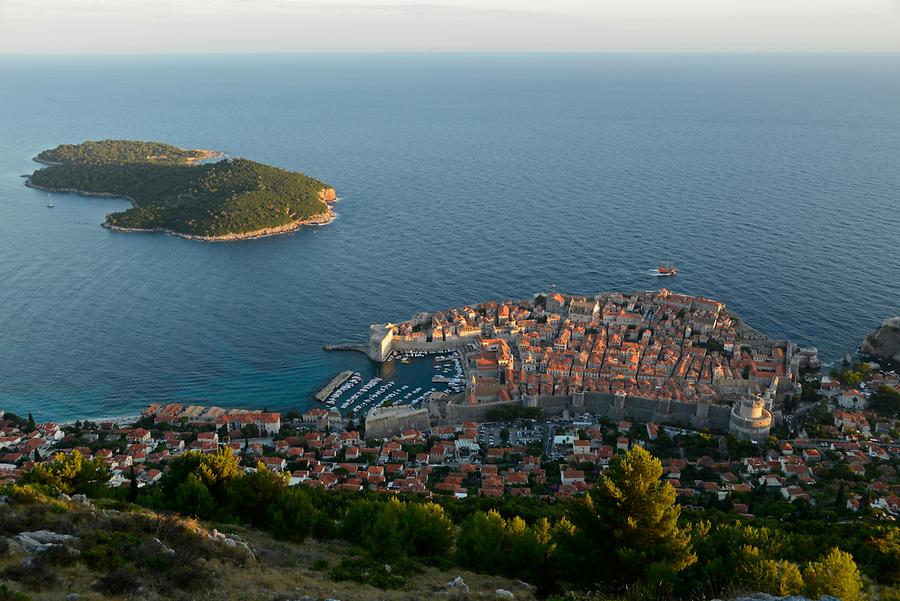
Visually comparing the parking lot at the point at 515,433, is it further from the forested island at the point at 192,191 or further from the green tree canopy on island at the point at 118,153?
the green tree canopy on island at the point at 118,153

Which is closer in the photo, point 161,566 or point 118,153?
point 161,566

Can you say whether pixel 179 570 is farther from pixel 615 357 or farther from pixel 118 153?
pixel 118 153

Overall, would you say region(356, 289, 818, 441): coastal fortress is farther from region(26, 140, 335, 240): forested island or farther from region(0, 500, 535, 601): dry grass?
region(26, 140, 335, 240): forested island

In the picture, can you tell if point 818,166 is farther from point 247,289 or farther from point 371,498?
point 371,498

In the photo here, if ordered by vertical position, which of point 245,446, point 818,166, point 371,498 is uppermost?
point 818,166

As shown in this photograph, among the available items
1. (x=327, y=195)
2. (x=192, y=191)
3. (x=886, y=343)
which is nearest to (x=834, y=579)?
(x=886, y=343)

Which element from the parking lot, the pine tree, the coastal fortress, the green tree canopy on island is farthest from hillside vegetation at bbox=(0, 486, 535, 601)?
the green tree canopy on island

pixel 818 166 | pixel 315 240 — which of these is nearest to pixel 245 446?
pixel 315 240
